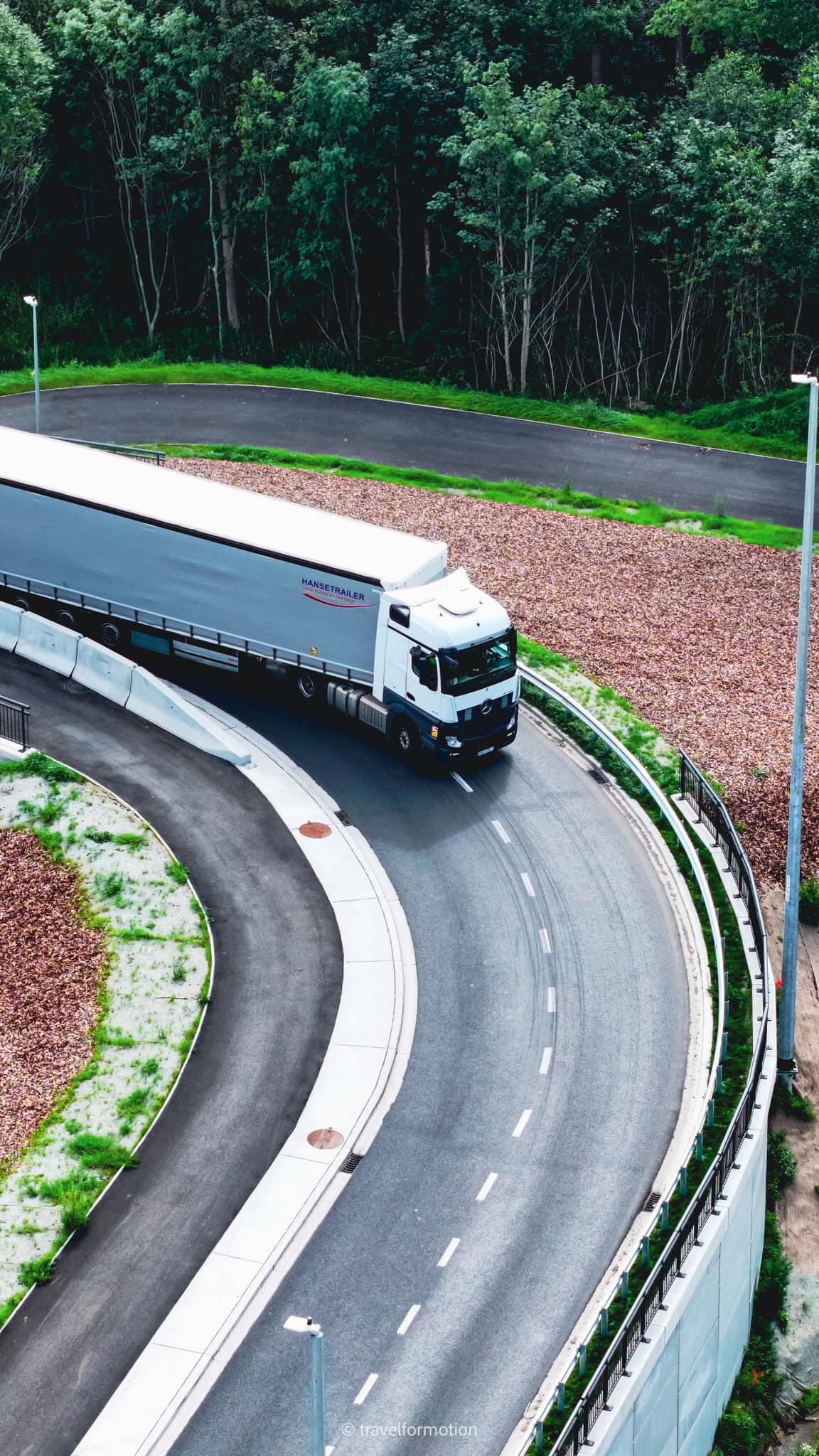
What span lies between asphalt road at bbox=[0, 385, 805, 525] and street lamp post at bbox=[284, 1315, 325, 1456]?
38.6 meters

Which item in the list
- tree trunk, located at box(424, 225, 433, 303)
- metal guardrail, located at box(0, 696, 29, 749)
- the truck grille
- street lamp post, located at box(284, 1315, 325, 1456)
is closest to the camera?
street lamp post, located at box(284, 1315, 325, 1456)

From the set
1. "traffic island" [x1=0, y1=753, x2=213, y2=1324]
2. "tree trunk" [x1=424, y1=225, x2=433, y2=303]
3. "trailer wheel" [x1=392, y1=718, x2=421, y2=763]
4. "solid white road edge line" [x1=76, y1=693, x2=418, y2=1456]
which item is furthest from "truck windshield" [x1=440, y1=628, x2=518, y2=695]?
"tree trunk" [x1=424, y1=225, x2=433, y2=303]

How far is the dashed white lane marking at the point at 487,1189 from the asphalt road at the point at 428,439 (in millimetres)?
30590

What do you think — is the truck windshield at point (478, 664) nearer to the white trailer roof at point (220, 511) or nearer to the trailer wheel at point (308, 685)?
the white trailer roof at point (220, 511)

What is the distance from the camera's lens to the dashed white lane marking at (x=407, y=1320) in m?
21.6

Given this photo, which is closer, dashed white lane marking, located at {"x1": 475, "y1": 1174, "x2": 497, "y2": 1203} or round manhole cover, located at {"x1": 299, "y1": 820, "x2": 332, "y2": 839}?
dashed white lane marking, located at {"x1": 475, "y1": 1174, "x2": 497, "y2": 1203}

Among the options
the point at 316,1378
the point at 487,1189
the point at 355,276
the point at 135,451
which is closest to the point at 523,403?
the point at 355,276

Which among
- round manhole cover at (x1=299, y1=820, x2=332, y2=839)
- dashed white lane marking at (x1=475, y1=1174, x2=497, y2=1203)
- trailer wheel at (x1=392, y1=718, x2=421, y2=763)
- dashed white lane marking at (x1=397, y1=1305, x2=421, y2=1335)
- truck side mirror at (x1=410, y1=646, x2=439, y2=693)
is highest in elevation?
truck side mirror at (x1=410, y1=646, x2=439, y2=693)

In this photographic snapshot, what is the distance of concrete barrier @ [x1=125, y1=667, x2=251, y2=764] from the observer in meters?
36.1

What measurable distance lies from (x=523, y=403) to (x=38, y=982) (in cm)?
3675

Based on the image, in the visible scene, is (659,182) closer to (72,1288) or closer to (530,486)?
(530,486)

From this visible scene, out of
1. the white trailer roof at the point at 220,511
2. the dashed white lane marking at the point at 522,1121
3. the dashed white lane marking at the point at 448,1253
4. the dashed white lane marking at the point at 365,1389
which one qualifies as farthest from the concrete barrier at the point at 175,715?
the dashed white lane marking at the point at 365,1389

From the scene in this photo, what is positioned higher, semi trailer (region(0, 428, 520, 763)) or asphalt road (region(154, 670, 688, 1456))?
semi trailer (region(0, 428, 520, 763))

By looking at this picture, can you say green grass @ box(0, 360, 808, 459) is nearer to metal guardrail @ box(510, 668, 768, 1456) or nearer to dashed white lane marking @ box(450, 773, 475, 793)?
dashed white lane marking @ box(450, 773, 475, 793)
